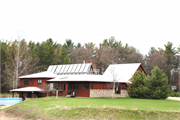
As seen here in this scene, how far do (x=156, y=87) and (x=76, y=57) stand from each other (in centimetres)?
3236

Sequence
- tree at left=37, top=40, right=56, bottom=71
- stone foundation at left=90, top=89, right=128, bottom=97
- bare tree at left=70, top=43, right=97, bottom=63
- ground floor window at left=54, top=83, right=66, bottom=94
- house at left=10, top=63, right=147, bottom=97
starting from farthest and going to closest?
bare tree at left=70, top=43, right=97, bottom=63 < tree at left=37, top=40, right=56, bottom=71 < ground floor window at left=54, top=83, right=66, bottom=94 < house at left=10, top=63, right=147, bottom=97 < stone foundation at left=90, top=89, right=128, bottom=97

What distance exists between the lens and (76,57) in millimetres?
57094

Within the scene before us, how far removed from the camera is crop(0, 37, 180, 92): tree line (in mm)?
43156

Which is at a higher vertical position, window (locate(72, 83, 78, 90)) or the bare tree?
the bare tree

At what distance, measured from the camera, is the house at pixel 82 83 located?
97.6 ft

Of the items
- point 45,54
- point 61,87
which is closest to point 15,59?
point 45,54

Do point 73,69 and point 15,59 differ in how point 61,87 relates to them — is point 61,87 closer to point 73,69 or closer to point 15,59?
point 73,69

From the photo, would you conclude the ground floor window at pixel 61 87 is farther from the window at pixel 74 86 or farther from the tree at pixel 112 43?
the tree at pixel 112 43

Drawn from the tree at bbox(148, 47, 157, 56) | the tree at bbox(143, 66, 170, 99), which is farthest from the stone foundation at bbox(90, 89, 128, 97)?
the tree at bbox(148, 47, 157, 56)

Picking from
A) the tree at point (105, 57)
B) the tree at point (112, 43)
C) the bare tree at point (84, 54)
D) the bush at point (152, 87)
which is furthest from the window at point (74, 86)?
the tree at point (112, 43)

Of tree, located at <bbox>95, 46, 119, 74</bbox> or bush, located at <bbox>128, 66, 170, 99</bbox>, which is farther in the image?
tree, located at <bbox>95, 46, 119, 74</bbox>

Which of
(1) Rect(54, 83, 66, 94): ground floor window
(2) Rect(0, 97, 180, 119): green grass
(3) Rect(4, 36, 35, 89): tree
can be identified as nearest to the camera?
(2) Rect(0, 97, 180, 119): green grass

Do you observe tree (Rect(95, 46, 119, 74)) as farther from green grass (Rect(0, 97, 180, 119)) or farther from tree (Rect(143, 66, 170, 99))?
green grass (Rect(0, 97, 180, 119))

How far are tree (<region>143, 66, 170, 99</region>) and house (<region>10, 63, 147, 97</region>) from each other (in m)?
4.42
